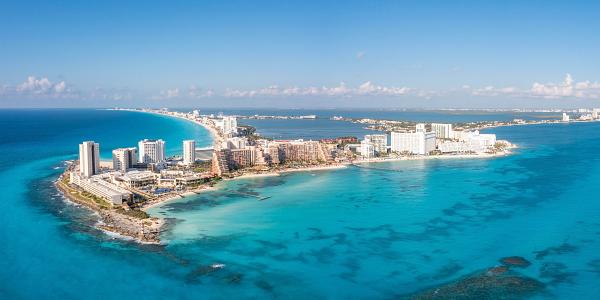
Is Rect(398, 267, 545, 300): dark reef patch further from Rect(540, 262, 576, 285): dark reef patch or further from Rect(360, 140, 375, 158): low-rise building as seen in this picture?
Rect(360, 140, 375, 158): low-rise building

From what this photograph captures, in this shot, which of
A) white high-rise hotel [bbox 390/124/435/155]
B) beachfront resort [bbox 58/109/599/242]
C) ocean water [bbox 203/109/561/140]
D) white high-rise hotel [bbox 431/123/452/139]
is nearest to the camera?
beachfront resort [bbox 58/109/599/242]

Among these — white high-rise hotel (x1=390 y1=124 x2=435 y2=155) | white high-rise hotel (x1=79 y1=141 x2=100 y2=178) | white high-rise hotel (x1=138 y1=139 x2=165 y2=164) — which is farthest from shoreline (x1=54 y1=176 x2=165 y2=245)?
white high-rise hotel (x1=390 y1=124 x2=435 y2=155)

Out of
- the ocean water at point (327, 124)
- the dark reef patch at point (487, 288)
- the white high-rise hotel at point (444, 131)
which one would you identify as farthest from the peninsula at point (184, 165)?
the ocean water at point (327, 124)

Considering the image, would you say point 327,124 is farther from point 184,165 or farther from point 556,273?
point 556,273

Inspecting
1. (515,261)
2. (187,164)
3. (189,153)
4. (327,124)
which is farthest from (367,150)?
(327,124)

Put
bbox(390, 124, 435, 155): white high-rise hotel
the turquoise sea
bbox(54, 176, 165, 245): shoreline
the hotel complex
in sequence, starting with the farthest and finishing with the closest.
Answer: bbox(390, 124, 435, 155): white high-rise hotel, the hotel complex, bbox(54, 176, 165, 245): shoreline, the turquoise sea

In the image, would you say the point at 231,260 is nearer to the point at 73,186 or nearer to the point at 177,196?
the point at 177,196
